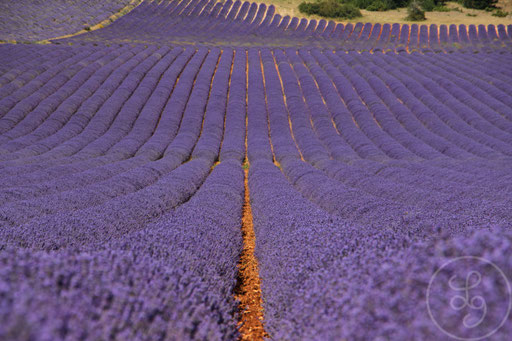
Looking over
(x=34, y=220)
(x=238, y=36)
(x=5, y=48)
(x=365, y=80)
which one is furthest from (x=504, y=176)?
(x=238, y=36)

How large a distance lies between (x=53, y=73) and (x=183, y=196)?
19679 mm

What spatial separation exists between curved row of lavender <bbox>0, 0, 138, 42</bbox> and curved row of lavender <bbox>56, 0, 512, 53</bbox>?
113 inches

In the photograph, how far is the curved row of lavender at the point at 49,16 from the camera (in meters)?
35.6

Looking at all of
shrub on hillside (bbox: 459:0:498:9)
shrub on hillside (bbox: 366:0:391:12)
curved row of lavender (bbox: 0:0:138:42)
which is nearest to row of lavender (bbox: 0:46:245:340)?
curved row of lavender (bbox: 0:0:138:42)

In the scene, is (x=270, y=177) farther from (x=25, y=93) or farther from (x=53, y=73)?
(x=53, y=73)

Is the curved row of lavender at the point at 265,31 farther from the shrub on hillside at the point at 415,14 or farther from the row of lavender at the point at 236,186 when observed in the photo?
the row of lavender at the point at 236,186

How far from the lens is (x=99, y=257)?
2459 millimetres

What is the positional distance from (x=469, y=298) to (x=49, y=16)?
5146 cm

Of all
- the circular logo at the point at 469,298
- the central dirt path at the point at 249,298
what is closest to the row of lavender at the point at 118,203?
the central dirt path at the point at 249,298

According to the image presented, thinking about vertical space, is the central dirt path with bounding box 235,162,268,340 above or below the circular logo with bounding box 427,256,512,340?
below

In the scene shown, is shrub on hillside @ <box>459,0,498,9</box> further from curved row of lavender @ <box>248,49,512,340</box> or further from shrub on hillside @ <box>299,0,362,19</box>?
curved row of lavender @ <box>248,49,512,340</box>

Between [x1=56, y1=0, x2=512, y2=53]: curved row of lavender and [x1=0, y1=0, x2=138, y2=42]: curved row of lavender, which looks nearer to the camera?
[x1=0, y1=0, x2=138, y2=42]: curved row of lavender

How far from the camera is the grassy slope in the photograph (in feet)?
157

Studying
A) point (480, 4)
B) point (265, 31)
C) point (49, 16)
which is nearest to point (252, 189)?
point (265, 31)
